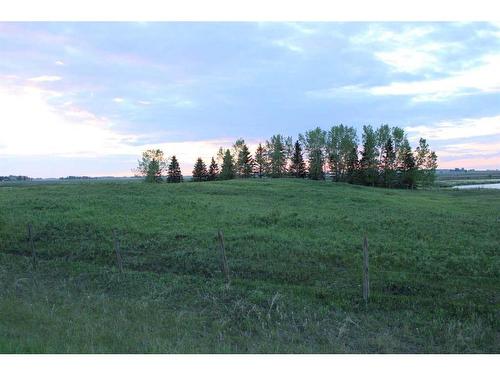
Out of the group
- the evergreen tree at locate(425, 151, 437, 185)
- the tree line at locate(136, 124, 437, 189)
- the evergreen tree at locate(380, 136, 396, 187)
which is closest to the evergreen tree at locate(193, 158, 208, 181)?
the tree line at locate(136, 124, 437, 189)

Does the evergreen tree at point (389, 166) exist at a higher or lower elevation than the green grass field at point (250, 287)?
higher

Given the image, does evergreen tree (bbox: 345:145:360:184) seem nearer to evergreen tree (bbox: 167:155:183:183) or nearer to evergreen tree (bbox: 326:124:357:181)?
evergreen tree (bbox: 326:124:357:181)

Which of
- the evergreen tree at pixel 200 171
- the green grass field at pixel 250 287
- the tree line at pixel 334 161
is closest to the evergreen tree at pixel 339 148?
the tree line at pixel 334 161

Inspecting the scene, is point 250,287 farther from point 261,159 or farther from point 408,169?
point 261,159

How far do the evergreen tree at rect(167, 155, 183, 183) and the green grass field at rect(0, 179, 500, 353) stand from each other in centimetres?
8924

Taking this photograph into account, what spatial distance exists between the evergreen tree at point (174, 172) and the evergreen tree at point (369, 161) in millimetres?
51075

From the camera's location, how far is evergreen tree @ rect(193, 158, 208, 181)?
4587 inches

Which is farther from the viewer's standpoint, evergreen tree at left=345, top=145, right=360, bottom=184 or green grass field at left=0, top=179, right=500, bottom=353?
evergreen tree at left=345, top=145, right=360, bottom=184

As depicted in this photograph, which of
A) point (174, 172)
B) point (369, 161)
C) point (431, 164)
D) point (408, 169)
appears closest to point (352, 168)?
point (369, 161)

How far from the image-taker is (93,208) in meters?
32.9

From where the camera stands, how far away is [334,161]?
11312cm

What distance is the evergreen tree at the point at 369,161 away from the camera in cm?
10112

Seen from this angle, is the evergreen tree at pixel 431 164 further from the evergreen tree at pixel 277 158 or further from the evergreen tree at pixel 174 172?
the evergreen tree at pixel 174 172

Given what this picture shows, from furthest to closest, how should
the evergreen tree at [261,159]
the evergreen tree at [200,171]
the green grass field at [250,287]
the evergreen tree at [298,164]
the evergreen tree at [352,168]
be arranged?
the evergreen tree at [261,159]
the evergreen tree at [200,171]
the evergreen tree at [298,164]
the evergreen tree at [352,168]
the green grass field at [250,287]
